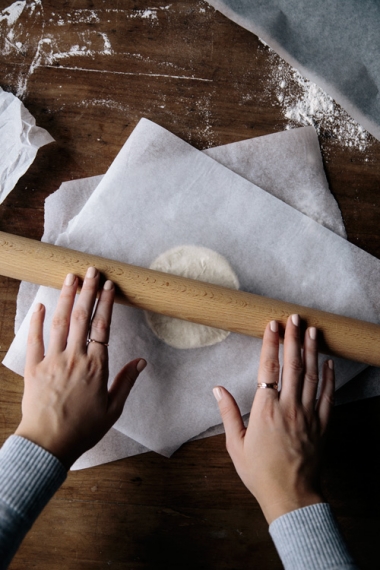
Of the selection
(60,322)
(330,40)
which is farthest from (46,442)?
(330,40)

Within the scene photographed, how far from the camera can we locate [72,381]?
0.60 meters

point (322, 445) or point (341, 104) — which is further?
point (341, 104)

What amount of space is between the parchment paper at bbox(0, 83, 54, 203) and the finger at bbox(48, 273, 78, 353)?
0.72 feet

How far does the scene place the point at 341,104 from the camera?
0.75 m

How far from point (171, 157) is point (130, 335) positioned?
0.95 ft

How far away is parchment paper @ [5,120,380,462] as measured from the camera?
71 centimetres

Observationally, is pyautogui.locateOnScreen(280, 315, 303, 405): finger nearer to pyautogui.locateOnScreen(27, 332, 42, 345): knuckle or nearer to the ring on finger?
the ring on finger

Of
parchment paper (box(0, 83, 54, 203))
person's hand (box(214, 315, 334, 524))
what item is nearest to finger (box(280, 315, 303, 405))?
person's hand (box(214, 315, 334, 524))

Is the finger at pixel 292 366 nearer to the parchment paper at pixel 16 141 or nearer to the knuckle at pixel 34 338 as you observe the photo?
the knuckle at pixel 34 338

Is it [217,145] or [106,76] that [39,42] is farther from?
[217,145]

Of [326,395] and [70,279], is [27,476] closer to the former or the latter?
[70,279]

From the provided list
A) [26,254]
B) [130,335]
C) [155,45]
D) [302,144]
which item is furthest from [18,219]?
[302,144]

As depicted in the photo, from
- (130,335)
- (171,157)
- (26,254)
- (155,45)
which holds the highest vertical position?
(155,45)

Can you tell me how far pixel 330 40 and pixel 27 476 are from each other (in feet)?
2.64
